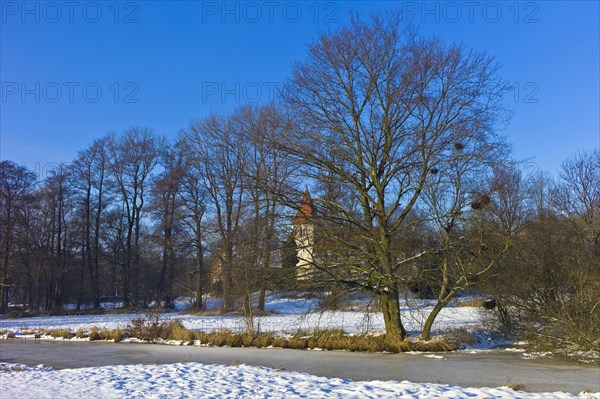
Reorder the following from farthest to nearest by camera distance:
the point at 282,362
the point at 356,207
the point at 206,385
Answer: the point at 356,207 < the point at 282,362 < the point at 206,385

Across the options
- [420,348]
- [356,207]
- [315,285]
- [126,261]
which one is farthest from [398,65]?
[126,261]

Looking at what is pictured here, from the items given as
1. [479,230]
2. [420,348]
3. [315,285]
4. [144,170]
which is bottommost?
[420,348]

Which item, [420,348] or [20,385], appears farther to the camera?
[420,348]

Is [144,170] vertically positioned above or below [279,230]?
above

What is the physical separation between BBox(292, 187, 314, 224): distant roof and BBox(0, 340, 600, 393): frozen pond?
5012mm

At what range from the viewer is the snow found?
946 cm

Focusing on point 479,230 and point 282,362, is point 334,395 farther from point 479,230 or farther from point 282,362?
point 479,230

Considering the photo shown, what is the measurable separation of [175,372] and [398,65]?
13.9 m

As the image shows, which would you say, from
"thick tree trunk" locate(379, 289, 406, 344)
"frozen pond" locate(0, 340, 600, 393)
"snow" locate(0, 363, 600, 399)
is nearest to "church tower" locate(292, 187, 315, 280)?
"frozen pond" locate(0, 340, 600, 393)

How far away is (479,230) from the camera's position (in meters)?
19.9

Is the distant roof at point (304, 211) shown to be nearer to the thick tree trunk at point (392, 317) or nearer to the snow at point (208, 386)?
the thick tree trunk at point (392, 317)

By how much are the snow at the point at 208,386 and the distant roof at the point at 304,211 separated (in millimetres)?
8045

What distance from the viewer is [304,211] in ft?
66.2

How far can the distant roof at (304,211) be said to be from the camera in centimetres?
1983
